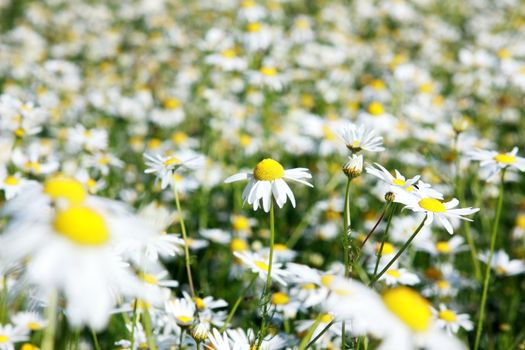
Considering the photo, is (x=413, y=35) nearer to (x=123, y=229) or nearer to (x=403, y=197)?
(x=403, y=197)

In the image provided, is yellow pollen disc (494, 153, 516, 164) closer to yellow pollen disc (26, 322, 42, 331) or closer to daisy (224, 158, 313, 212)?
daisy (224, 158, 313, 212)

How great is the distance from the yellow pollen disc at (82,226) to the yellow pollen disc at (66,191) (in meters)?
0.08

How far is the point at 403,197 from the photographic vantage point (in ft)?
5.27

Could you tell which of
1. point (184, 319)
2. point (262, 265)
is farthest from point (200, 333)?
point (262, 265)

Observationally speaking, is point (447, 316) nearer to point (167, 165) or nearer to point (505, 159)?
point (505, 159)

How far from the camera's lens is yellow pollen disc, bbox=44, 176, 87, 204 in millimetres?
1050

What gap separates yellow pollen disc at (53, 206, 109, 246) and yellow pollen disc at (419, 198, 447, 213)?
41.0 inches

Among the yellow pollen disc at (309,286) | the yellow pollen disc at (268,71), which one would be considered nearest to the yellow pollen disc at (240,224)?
the yellow pollen disc at (309,286)

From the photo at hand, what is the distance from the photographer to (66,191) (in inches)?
42.1

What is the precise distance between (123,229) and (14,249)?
0.17 metres

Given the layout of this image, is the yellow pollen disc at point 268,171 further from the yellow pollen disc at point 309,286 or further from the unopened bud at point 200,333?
the yellow pollen disc at point 309,286

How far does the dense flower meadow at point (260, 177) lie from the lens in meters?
1.09

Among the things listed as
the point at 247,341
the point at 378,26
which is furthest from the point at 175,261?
the point at 378,26

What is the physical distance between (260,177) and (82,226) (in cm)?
89
